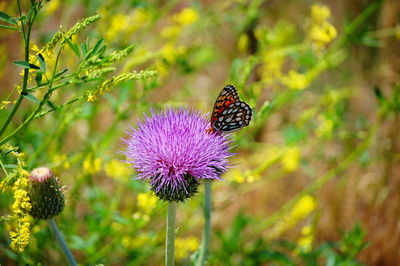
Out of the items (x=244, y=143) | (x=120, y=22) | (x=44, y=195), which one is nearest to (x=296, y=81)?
(x=244, y=143)

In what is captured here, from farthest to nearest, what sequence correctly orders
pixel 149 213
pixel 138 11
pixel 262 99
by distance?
pixel 262 99
pixel 138 11
pixel 149 213

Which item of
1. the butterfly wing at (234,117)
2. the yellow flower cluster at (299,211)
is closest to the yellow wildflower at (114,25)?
the butterfly wing at (234,117)

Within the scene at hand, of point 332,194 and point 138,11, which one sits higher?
point 138,11

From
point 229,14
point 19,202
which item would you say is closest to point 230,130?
point 19,202

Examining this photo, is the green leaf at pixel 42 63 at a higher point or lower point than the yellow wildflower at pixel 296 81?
lower

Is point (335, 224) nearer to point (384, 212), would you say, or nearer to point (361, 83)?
point (384, 212)

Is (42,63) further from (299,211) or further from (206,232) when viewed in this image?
(299,211)

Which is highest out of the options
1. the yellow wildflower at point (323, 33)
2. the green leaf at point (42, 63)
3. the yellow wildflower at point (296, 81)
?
the yellow wildflower at point (323, 33)

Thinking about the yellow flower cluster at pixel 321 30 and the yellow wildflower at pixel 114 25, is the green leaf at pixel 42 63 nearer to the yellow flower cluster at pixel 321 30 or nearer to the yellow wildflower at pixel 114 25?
the yellow wildflower at pixel 114 25
